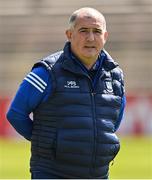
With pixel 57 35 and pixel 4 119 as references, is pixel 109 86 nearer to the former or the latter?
pixel 4 119

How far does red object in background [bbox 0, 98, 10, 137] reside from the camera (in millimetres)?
17203

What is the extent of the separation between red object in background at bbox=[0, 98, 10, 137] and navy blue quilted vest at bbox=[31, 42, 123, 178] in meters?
12.6

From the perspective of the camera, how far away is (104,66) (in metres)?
4.70

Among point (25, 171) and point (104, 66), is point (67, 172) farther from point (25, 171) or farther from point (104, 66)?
point (25, 171)

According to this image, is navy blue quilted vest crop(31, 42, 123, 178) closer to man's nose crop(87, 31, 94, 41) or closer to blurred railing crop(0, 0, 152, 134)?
man's nose crop(87, 31, 94, 41)

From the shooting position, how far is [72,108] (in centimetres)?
450

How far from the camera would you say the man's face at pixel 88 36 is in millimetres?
4488

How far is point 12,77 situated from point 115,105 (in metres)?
16.7

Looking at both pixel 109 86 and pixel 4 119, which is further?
pixel 4 119

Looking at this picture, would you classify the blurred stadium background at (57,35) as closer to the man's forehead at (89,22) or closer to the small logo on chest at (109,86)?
the small logo on chest at (109,86)

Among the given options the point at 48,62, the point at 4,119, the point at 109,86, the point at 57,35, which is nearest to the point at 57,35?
the point at 57,35

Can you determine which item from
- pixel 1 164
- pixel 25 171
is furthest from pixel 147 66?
pixel 25 171

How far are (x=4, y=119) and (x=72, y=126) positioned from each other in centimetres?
1296

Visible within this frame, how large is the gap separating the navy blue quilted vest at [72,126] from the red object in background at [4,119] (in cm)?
1260
